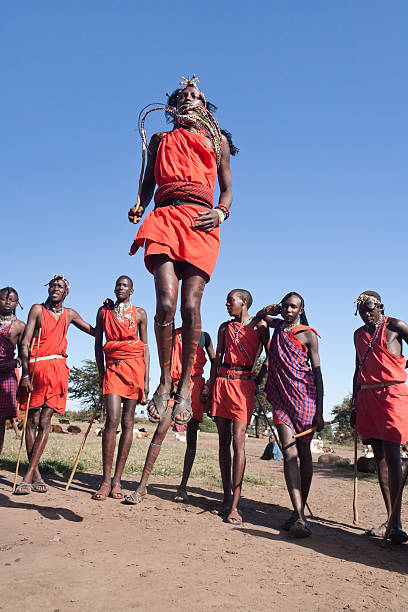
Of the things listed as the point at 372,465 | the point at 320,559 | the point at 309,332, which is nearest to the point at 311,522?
the point at 320,559

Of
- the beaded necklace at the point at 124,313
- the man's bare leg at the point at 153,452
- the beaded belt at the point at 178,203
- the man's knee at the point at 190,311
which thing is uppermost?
the beaded belt at the point at 178,203

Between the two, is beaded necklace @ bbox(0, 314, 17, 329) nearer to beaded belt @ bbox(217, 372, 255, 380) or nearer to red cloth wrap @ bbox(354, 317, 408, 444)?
beaded belt @ bbox(217, 372, 255, 380)

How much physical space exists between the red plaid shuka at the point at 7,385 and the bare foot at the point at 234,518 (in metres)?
3.12

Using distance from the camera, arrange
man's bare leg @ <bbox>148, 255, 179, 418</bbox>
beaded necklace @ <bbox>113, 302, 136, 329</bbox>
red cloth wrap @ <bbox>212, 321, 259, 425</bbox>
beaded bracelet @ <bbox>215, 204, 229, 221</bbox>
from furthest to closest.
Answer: beaded necklace @ <bbox>113, 302, 136, 329</bbox> → red cloth wrap @ <bbox>212, 321, 259, 425</bbox> → beaded bracelet @ <bbox>215, 204, 229, 221</bbox> → man's bare leg @ <bbox>148, 255, 179, 418</bbox>

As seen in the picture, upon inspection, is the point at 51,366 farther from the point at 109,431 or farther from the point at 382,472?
the point at 382,472

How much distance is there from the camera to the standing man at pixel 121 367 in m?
6.21

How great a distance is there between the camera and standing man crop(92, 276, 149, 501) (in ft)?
20.4

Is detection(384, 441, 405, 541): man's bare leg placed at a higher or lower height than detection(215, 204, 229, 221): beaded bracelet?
lower

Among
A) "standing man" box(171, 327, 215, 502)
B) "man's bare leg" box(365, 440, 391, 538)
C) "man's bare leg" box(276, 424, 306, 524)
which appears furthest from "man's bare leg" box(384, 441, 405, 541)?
"standing man" box(171, 327, 215, 502)

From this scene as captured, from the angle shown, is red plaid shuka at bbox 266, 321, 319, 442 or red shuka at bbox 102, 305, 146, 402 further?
red shuka at bbox 102, 305, 146, 402

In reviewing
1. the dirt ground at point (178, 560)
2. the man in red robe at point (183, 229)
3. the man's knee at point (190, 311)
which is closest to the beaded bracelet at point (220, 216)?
the man in red robe at point (183, 229)

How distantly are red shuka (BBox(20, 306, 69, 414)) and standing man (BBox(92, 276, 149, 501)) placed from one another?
19.0 inches

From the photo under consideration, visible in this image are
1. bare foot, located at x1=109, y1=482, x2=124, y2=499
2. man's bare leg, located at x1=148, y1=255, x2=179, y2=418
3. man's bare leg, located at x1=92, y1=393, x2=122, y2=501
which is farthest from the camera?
man's bare leg, located at x1=92, y1=393, x2=122, y2=501

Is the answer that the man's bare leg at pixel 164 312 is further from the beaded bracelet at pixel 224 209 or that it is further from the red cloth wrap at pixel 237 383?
the red cloth wrap at pixel 237 383
